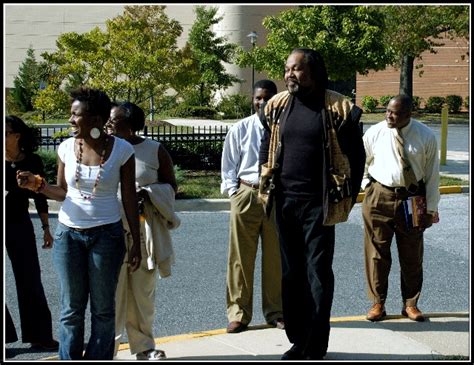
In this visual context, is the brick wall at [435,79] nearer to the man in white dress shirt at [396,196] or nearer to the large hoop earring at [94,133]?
the man in white dress shirt at [396,196]

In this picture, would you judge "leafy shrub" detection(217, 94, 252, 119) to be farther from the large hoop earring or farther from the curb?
the large hoop earring

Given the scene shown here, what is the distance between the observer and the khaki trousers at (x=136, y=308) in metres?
5.98

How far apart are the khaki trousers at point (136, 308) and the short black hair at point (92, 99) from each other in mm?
1137

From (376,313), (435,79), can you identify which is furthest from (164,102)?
(435,79)

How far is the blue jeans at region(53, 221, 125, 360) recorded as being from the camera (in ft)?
17.1

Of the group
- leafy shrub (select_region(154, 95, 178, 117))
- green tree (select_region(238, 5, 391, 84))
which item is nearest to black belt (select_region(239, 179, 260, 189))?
leafy shrub (select_region(154, 95, 178, 117))

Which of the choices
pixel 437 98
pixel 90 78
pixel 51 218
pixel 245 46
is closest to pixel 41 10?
pixel 245 46

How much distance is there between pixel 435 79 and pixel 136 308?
48361 mm

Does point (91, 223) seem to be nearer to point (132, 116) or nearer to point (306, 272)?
point (132, 116)

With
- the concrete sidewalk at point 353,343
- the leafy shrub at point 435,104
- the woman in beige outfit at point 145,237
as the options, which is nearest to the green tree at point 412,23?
the leafy shrub at point 435,104

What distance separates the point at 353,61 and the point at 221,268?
2124cm

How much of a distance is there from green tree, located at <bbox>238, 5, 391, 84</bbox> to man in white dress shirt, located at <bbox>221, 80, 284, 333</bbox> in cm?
2231

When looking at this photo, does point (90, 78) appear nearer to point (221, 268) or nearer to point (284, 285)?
point (221, 268)

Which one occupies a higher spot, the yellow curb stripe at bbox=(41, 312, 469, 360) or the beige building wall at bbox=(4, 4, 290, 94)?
the beige building wall at bbox=(4, 4, 290, 94)
